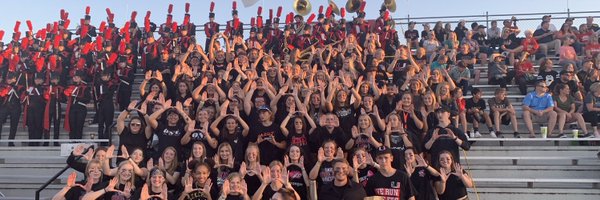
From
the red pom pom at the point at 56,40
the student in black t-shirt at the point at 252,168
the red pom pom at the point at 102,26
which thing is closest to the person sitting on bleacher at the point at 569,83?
the student in black t-shirt at the point at 252,168

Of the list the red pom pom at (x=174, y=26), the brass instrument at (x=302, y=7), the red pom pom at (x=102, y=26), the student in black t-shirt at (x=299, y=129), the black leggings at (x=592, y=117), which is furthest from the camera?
the brass instrument at (x=302, y=7)

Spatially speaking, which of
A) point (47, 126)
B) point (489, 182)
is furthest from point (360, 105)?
point (47, 126)

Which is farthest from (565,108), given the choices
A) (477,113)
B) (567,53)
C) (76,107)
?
(76,107)

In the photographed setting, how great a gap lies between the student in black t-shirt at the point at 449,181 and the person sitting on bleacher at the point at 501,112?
10.6ft

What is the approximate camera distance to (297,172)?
20.3ft

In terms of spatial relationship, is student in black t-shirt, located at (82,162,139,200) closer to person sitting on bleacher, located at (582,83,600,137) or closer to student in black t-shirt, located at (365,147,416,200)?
student in black t-shirt, located at (365,147,416,200)

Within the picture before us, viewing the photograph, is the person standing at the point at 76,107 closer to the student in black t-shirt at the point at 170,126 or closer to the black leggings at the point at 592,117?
the student in black t-shirt at the point at 170,126

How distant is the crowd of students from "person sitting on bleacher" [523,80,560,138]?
3cm

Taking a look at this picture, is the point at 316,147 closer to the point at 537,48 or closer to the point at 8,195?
the point at 8,195

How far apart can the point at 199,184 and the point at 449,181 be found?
8.32 feet

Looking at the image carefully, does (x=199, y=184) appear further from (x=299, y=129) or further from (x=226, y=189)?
(x=299, y=129)

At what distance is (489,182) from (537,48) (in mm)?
6325

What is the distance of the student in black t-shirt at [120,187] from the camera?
19.0 feet

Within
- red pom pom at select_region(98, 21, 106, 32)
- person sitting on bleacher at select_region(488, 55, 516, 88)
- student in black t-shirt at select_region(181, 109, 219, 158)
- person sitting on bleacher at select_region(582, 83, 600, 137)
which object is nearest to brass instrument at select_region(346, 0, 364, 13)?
person sitting on bleacher at select_region(488, 55, 516, 88)
